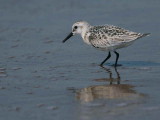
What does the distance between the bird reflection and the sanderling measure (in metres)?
1.11

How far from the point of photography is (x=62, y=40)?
11180 millimetres

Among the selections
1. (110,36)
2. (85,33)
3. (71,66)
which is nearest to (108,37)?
(110,36)

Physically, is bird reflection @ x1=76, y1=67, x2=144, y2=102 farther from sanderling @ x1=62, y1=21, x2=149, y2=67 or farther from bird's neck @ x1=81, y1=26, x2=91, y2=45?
bird's neck @ x1=81, y1=26, x2=91, y2=45

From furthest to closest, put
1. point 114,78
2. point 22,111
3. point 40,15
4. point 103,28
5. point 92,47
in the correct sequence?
1. point 40,15
2. point 92,47
3. point 103,28
4. point 114,78
5. point 22,111

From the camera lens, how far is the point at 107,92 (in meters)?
8.00

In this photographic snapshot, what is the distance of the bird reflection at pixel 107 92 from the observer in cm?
773

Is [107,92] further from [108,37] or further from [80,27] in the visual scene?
[80,27]

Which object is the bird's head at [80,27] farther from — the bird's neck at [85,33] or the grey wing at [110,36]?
the grey wing at [110,36]

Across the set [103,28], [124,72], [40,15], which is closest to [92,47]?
[103,28]

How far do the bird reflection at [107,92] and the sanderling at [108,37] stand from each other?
3.63ft

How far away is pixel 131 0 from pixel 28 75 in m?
5.37

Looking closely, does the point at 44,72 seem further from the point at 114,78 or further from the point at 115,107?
the point at 115,107

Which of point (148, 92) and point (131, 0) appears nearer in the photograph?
point (148, 92)

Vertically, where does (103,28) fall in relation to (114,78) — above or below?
above
